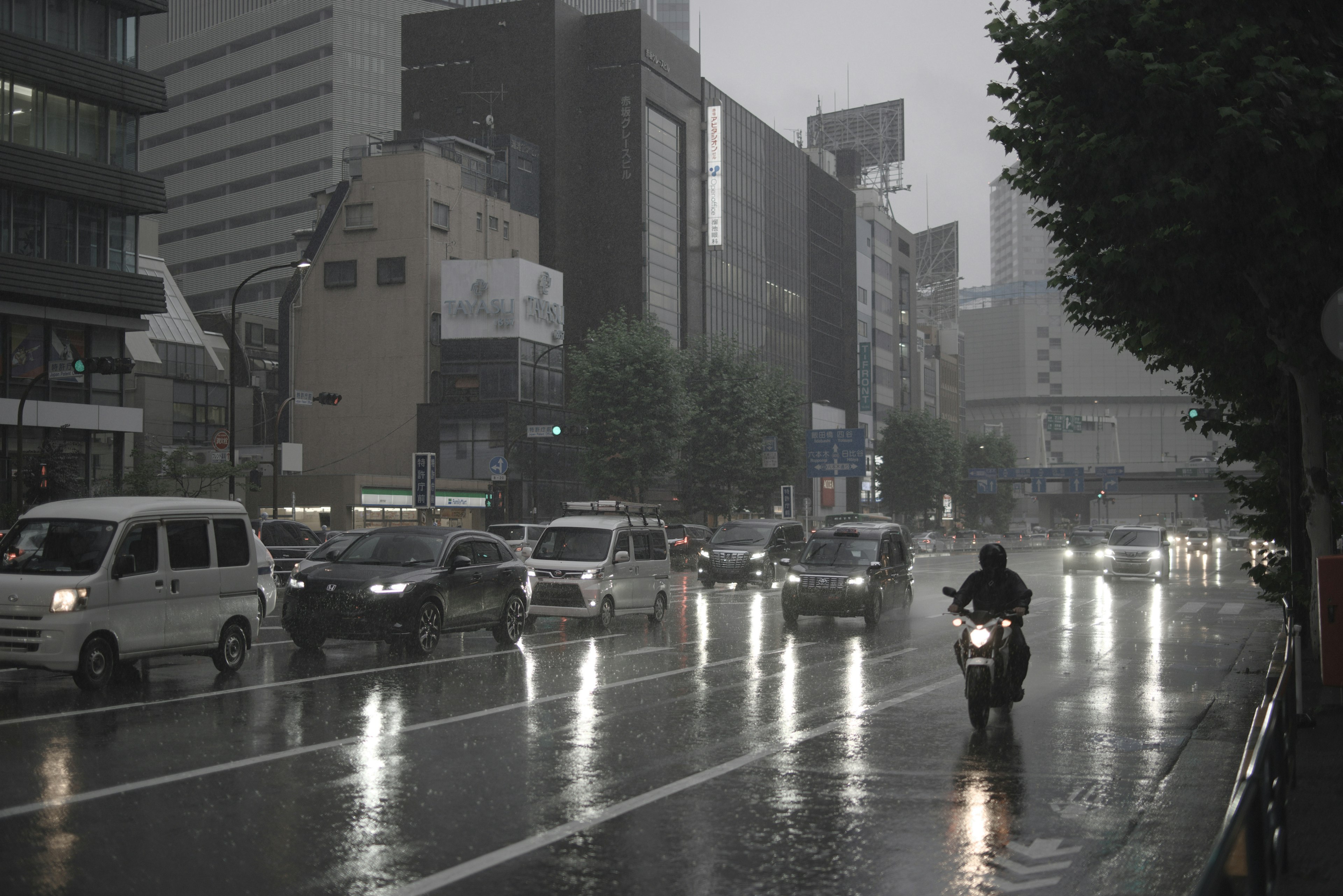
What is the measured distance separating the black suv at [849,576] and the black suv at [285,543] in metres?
13.0

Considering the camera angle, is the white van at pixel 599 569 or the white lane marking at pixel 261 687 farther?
the white van at pixel 599 569

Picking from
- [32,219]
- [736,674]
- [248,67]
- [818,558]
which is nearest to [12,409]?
[32,219]

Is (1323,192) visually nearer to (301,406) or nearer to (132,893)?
(132,893)

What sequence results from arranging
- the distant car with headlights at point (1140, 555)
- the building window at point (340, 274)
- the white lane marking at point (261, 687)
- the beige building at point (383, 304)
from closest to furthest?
the white lane marking at point (261, 687) → the distant car with headlights at point (1140, 555) → the beige building at point (383, 304) → the building window at point (340, 274)

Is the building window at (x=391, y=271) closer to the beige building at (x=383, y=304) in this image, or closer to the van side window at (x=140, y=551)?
the beige building at (x=383, y=304)

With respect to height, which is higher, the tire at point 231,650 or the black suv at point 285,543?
the black suv at point 285,543

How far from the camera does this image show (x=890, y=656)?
18.0 meters

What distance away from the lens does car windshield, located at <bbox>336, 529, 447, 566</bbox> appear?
18.0 meters

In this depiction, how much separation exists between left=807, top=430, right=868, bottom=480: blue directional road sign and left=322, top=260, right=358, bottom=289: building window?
27255 mm

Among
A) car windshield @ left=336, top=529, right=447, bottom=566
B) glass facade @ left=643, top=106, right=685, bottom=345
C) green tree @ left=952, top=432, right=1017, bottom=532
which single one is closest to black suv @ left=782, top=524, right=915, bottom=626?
car windshield @ left=336, top=529, right=447, bottom=566

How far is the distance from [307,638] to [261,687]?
3.26 metres

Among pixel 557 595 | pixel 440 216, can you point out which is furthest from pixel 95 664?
pixel 440 216

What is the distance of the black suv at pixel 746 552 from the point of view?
123 ft

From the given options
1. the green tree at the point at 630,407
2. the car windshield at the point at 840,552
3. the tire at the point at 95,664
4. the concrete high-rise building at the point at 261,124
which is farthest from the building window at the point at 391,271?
the tire at the point at 95,664
